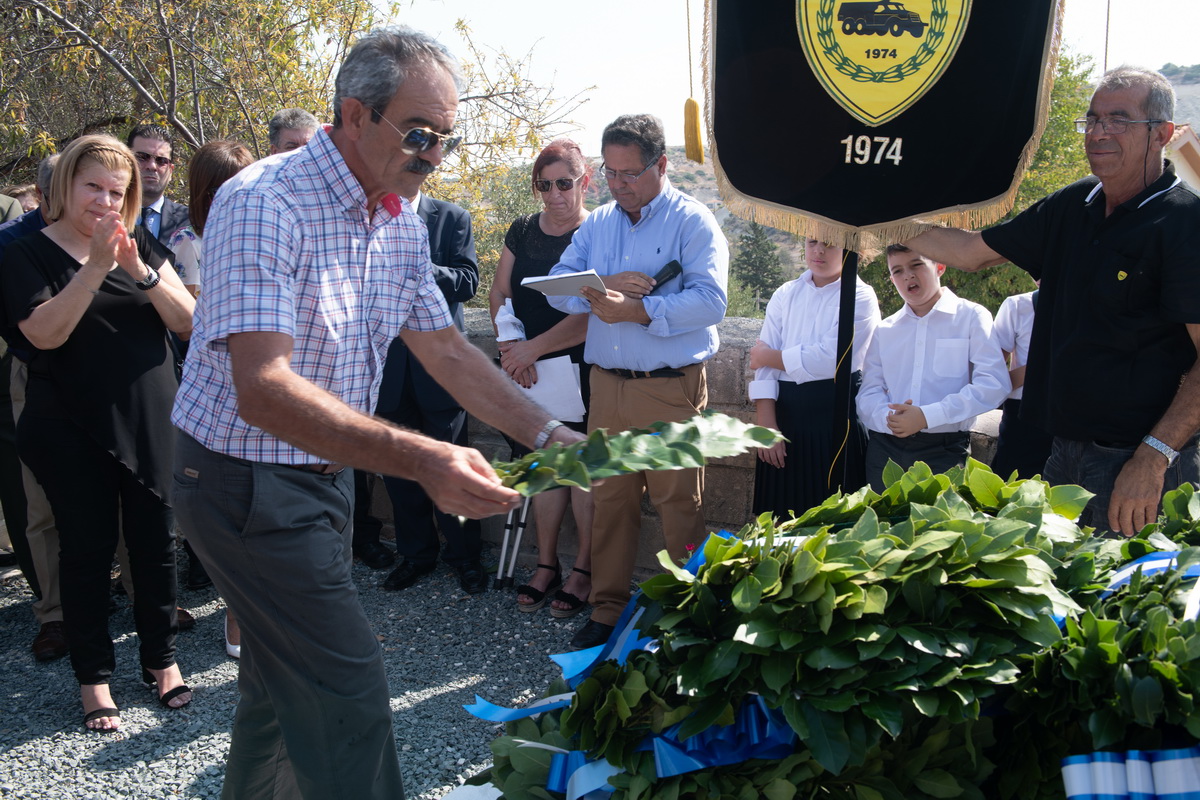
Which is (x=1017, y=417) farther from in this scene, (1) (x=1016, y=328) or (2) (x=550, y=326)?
(2) (x=550, y=326)

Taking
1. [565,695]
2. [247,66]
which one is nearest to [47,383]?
[565,695]

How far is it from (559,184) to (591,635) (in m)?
2.32

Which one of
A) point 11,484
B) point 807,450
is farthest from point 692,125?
point 11,484

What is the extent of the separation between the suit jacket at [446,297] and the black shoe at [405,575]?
900 mm

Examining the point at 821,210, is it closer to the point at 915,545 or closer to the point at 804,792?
the point at 915,545

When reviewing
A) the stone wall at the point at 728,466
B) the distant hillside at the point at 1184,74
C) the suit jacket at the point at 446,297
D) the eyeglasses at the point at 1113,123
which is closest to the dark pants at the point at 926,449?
the stone wall at the point at 728,466

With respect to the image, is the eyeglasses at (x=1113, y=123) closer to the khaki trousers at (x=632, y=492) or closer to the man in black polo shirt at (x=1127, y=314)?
the man in black polo shirt at (x=1127, y=314)

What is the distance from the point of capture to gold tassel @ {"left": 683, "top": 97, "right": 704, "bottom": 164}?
3891 millimetres

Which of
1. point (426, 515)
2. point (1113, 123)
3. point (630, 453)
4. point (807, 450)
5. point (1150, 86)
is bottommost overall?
point (426, 515)

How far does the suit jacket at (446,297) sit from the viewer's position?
509cm

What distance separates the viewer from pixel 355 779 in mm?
2416

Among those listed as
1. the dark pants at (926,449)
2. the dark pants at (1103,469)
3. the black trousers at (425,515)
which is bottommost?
the black trousers at (425,515)

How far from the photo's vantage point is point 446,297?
5070mm

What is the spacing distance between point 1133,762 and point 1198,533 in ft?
2.65
